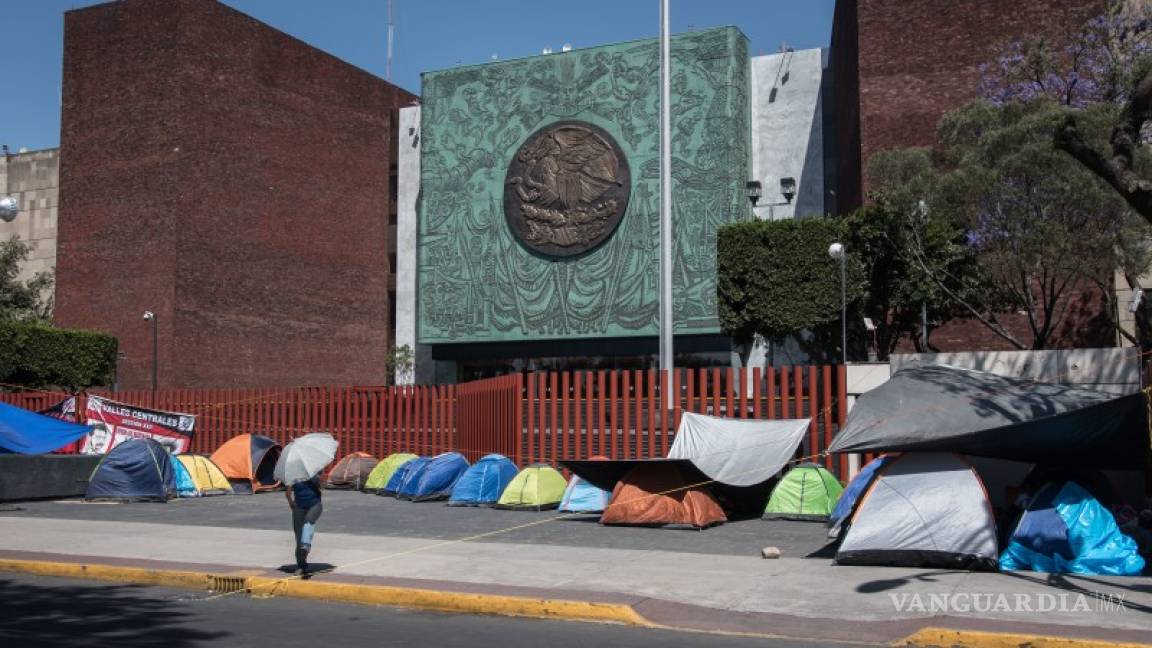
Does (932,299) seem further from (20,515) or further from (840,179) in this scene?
(20,515)

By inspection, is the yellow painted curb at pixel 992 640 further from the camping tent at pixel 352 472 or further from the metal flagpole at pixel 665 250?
the camping tent at pixel 352 472

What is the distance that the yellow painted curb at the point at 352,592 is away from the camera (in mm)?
9871

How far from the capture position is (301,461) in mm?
11227

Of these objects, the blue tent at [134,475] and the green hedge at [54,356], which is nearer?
the blue tent at [134,475]

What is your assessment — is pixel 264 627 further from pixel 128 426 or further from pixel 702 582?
pixel 128 426

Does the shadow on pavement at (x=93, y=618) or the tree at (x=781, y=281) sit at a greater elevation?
the tree at (x=781, y=281)

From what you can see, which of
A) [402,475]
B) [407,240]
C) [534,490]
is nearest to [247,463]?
[402,475]

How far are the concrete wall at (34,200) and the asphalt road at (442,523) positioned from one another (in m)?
39.9

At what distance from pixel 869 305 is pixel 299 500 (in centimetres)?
2430

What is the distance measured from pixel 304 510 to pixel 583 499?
7387 millimetres

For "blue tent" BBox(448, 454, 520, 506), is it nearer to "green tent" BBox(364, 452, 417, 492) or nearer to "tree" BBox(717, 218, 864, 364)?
"green tent" BBox(364, 452, 417, 492)

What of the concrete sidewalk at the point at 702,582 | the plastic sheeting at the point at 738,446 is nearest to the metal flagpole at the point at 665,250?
the plastic sheeting at the point at 738,446

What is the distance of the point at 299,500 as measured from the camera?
37.6 feet

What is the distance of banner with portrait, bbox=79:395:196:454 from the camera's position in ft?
82.1
